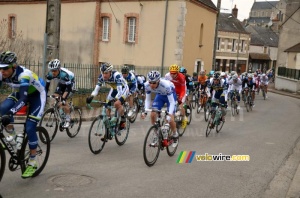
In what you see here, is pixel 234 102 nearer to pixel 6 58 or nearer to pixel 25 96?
pixel 25 96

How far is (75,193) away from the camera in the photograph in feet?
17.7

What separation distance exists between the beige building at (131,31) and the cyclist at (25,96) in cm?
1876

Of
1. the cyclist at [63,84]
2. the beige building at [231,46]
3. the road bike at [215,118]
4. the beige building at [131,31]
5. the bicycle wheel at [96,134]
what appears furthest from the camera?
the beige building at [231,46]

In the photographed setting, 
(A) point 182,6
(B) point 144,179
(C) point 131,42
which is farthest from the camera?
(C) point 131,42

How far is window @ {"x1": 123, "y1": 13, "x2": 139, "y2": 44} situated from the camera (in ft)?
83.3

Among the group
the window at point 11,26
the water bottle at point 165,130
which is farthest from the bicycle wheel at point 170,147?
the window at point 11,26

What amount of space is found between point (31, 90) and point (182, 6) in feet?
63.1

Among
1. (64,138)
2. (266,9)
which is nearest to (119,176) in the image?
Result: (64,138)

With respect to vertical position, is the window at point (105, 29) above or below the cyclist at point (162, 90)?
above

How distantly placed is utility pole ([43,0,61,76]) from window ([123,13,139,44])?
13285 millimetres

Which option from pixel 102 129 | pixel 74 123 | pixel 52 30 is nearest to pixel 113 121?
pixel 102 129

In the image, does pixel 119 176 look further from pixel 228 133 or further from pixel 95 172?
pixel 228 133

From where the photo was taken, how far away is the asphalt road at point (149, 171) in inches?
223

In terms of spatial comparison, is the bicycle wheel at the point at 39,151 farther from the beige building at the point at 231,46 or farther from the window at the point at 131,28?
the beige building at the point at 231,46
